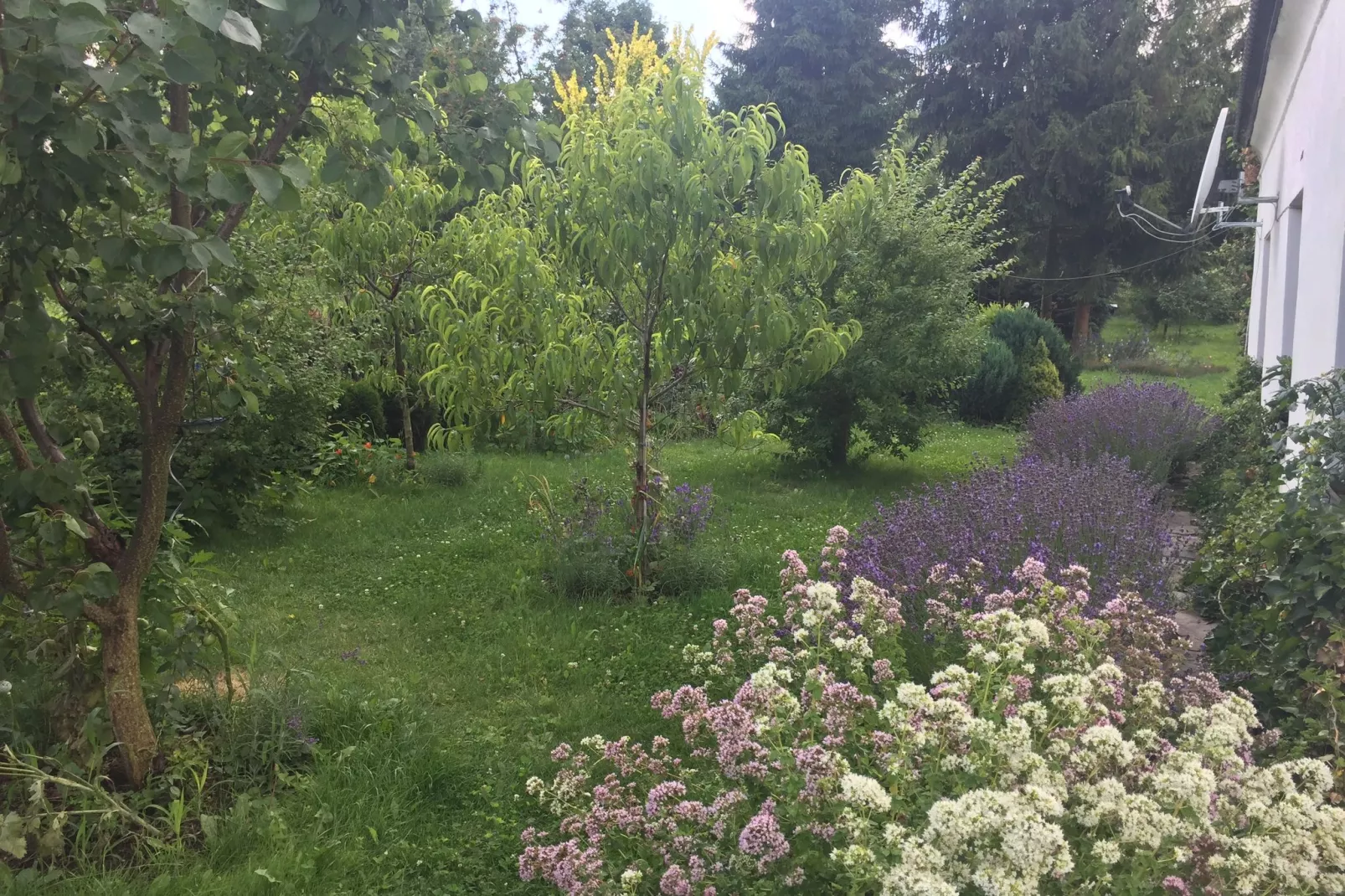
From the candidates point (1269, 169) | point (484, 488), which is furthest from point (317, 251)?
point (1269, 169)

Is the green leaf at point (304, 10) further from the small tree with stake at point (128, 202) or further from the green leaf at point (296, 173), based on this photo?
the green leaf at point (296, 173)

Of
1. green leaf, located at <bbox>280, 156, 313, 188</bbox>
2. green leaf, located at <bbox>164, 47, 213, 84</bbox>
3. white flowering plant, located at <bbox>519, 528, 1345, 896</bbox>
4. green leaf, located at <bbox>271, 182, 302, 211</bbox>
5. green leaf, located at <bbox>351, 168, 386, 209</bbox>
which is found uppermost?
green leaf, located at <bbox>164, 47, 213, 84</bbox>

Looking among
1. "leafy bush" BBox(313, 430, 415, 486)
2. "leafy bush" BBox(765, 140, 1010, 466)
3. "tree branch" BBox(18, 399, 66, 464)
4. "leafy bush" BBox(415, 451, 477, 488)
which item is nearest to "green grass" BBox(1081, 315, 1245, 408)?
"leafy bush" BBox(765, 140, 1010, 466)

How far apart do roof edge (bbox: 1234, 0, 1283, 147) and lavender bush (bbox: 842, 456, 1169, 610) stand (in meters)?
4.22

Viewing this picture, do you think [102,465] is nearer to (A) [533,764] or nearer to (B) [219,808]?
(B) [219,808]

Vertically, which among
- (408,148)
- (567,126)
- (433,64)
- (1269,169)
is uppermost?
(1269,169)

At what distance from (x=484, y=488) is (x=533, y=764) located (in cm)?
498

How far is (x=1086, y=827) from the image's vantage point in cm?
174

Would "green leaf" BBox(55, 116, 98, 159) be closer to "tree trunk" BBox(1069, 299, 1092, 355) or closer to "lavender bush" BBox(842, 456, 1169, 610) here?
"lavender bush" BBox(842, 456, 1169, 610)

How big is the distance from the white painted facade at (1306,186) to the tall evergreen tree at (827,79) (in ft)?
49.9

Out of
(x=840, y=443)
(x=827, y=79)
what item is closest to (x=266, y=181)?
(x=840, y=443)

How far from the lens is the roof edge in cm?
620

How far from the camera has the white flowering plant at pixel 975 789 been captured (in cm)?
154

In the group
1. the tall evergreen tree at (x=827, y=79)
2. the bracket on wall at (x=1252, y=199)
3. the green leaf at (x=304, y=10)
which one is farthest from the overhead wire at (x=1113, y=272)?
the green leaf at (x=304, y=10)
